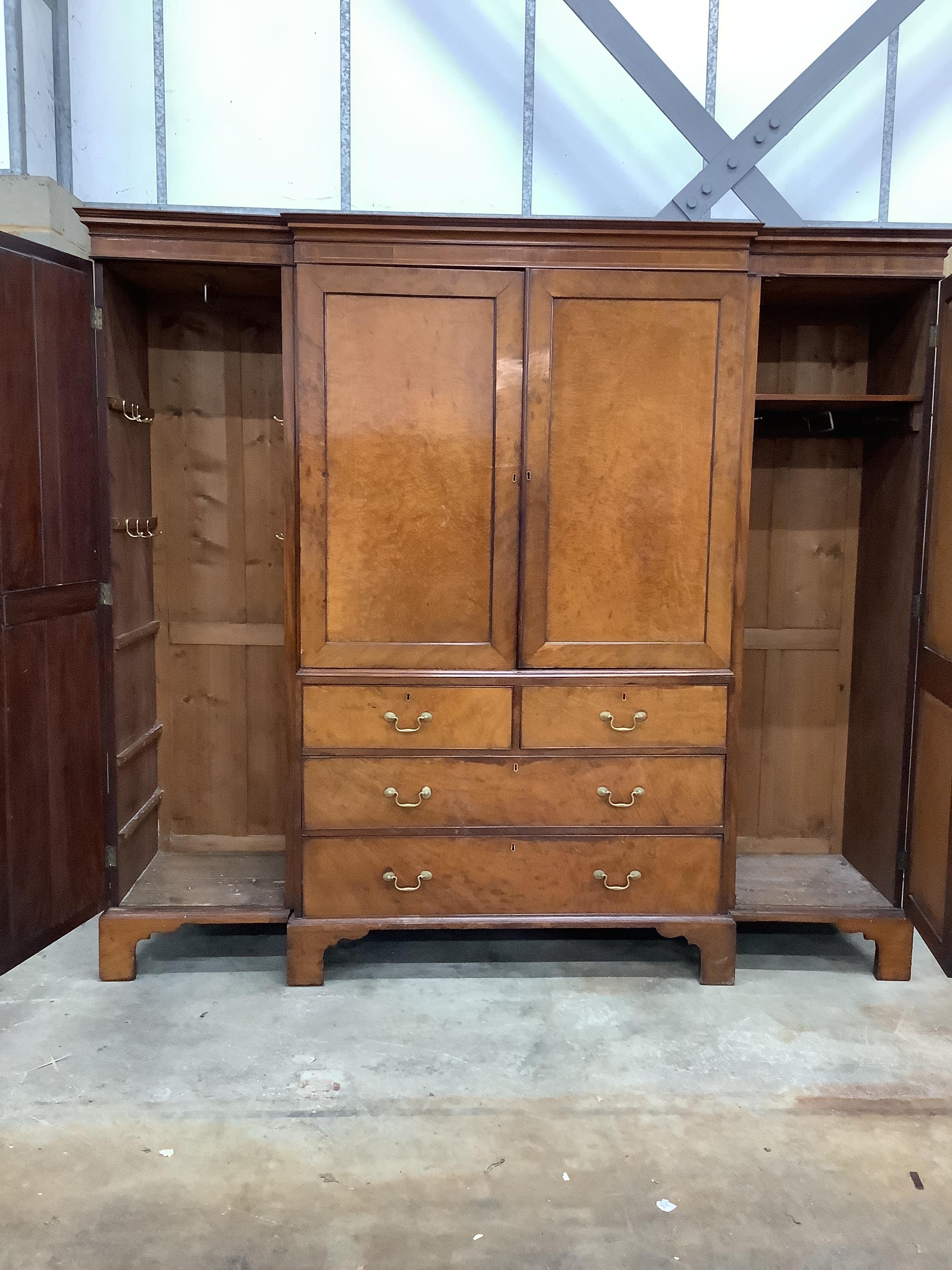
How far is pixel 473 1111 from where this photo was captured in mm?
1861

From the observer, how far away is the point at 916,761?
95.8 inches

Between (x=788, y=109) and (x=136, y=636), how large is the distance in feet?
8.47

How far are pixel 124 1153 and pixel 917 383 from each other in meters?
2.73

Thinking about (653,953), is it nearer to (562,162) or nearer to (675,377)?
(675,377)

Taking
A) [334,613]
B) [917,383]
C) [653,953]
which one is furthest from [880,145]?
[653,953]

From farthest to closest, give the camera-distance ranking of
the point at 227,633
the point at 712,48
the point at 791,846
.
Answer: the point at 791,846 → the point at 227,633 → the point at 712,48

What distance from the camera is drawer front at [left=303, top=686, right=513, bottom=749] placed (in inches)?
89.5

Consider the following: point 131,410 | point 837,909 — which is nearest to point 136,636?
point 131,410

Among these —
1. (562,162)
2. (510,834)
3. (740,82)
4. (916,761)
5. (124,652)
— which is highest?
(740,82)

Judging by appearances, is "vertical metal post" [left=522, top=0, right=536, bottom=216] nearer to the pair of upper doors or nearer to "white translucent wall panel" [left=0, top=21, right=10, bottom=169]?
the pair of upper doors

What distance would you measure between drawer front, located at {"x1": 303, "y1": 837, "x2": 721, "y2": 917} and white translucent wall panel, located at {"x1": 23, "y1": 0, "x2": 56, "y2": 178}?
225cm

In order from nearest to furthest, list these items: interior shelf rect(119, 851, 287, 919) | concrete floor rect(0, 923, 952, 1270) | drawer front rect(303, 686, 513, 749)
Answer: concrete floor rect(0, 923, 952, 1270) < drawer front rect(303, 686, 513, 749) < interior shelf rect(119, 851, 287, 919)

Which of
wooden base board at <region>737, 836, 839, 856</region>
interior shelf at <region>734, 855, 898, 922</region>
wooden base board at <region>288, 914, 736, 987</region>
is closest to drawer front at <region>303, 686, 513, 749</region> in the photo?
wooden base board at <region>288, 914, 736, 987</region>

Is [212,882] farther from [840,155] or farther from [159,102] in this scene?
[840,155]
